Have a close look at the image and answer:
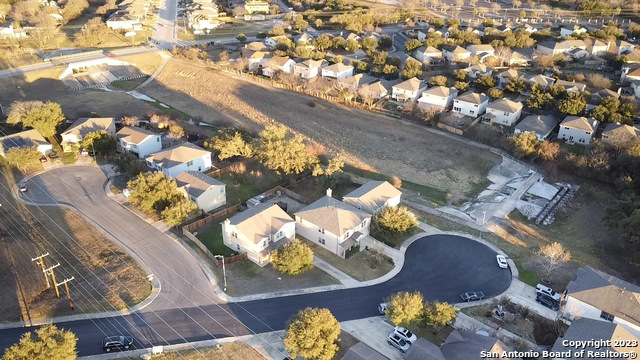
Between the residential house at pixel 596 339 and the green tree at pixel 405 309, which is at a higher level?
the residential house at pixel 596 339

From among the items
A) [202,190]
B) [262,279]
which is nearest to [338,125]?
[202,190]

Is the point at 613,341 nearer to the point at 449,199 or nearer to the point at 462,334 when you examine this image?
the point at 462,334

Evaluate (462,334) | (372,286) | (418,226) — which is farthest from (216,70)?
(462,334)

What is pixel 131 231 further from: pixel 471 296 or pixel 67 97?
pixel 67 97

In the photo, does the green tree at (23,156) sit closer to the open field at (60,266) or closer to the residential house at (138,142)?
the open field at (60,266)

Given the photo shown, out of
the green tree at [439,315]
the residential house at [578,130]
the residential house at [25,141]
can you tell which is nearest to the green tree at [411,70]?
the residential house at [578,130]

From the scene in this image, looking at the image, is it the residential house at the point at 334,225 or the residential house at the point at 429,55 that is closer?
the residential house at the point at 334,225
